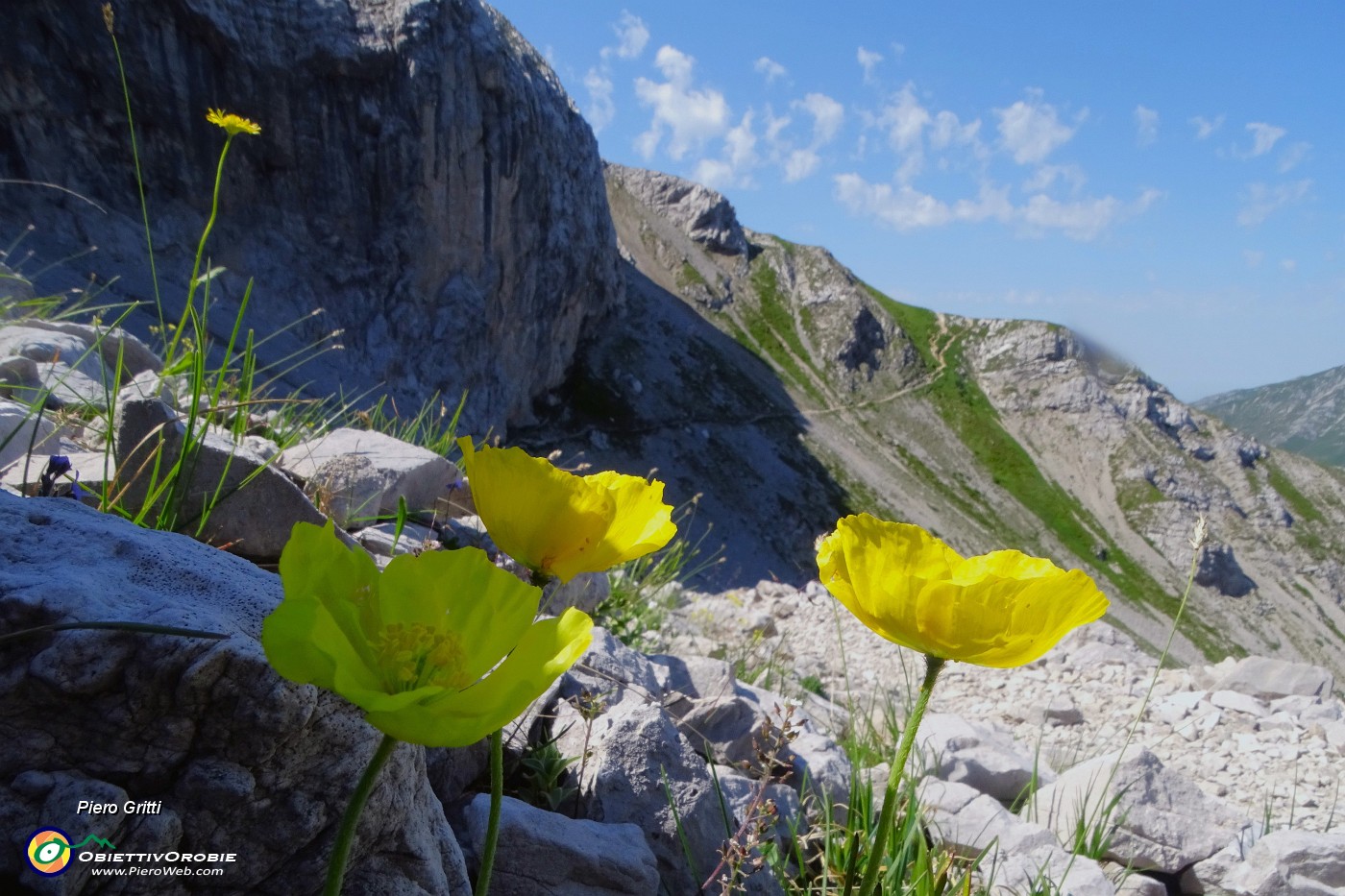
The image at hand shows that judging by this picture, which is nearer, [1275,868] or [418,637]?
[418,637]

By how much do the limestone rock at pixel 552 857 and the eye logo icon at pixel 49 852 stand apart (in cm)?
97

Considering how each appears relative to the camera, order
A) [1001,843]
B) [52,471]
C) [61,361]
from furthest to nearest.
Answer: [61,361], [1001,843], [52,471]

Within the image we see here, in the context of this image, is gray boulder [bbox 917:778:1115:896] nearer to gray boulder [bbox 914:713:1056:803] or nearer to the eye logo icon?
gray boulder [bbox 914:713:1056:803]

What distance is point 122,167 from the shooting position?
3350 cm

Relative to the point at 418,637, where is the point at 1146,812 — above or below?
below

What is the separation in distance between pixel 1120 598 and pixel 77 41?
9335 centimetres

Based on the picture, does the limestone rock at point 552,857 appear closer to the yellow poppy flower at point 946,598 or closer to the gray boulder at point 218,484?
the yellow poppy flower at point 946,598

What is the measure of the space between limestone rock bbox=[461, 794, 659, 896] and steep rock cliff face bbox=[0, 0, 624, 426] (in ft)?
95.8

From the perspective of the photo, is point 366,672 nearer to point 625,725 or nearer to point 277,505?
point 625,725

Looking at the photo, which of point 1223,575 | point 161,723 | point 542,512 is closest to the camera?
point 161,723

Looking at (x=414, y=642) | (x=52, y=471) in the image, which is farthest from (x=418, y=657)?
(x=52, y=471)

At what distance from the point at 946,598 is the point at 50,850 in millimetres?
1355

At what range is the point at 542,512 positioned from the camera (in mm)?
1402

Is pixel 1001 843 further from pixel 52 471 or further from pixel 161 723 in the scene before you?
pixel 52 471
